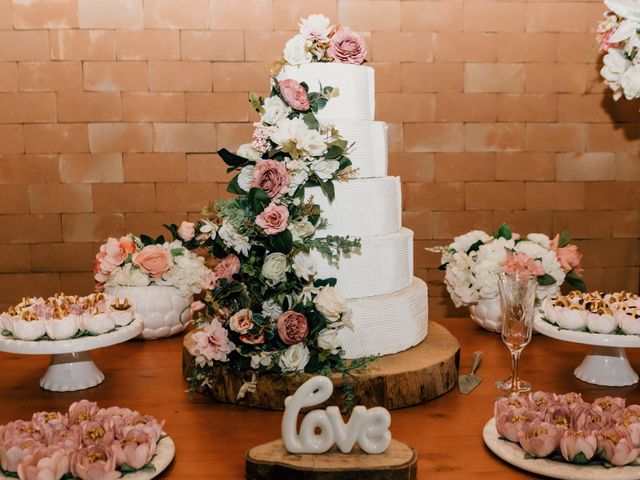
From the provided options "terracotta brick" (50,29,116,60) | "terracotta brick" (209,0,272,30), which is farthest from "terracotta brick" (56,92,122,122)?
"terracotta brick" (209,0,272,30)

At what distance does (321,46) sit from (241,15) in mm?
1606

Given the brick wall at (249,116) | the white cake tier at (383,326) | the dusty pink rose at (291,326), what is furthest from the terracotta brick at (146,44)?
the dusty pink rose at (291,326)

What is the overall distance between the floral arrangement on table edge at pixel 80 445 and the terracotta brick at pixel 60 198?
7.53 ft

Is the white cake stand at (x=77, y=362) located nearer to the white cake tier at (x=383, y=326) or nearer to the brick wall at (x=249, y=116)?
the white cake tier at (x=383, y=326)

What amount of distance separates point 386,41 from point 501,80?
663 millimetres

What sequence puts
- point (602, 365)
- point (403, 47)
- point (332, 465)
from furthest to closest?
point (403, 47) → point (602, 365) → point (332, 465)

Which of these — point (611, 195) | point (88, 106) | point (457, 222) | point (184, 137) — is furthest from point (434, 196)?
point (88, 106)

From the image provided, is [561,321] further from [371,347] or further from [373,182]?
[373,182]

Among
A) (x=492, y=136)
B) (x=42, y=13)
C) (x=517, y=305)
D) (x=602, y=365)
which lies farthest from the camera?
(x=492, y=136)

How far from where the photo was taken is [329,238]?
1923mm

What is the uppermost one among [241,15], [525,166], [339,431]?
[241,15]

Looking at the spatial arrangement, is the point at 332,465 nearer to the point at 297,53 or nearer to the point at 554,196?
the point at 297,53

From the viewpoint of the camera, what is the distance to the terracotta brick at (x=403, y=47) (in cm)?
358

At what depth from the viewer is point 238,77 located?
3.57 meters
